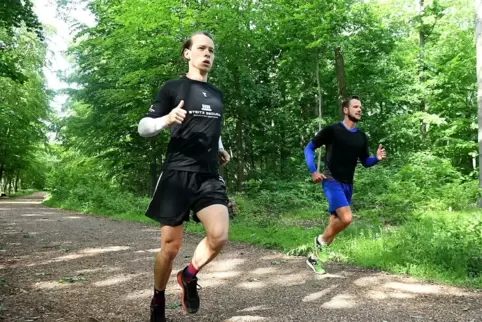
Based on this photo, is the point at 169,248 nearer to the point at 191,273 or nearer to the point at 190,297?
the point at 191,273

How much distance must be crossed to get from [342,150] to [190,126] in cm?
276

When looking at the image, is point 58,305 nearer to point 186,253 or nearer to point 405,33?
point 186,253

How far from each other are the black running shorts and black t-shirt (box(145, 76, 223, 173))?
7cm

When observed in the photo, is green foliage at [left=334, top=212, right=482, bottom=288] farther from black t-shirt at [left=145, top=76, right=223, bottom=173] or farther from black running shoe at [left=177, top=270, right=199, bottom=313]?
black t-shirt at [left=145, top=76, right=223, bottom=173]

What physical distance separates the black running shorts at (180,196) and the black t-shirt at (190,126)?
0.07 m

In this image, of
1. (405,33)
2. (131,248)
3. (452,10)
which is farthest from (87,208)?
(452,10)

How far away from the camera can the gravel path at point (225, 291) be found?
12.3 ft

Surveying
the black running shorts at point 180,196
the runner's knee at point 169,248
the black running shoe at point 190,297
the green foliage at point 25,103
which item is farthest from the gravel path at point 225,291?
the green foliage at point 25,103

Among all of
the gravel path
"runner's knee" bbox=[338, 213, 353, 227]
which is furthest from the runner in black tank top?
"runner's knee" bbox=[338, 213, 353, 227]

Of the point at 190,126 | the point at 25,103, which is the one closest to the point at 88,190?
the point at 25,103

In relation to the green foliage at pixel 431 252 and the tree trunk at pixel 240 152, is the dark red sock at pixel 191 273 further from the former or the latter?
the tree trunk at pixel 240 152

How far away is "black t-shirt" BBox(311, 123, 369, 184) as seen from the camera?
5480mm

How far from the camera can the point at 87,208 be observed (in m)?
16.8

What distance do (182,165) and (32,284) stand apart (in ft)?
9.51
